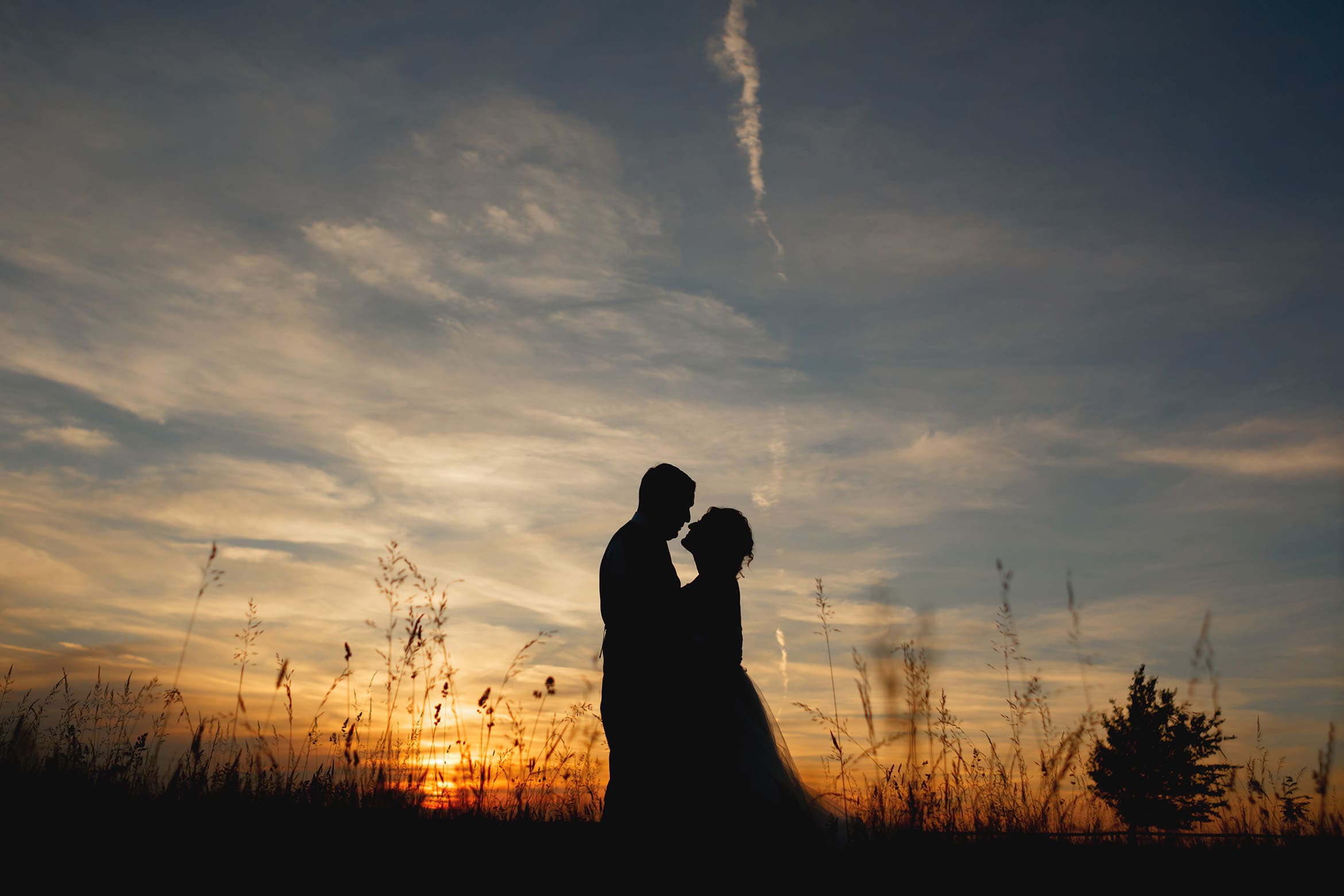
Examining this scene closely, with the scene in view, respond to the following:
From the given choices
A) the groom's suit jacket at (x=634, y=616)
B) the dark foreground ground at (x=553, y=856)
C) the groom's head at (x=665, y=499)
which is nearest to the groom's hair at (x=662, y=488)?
the groom's head at (x=665, y=499)

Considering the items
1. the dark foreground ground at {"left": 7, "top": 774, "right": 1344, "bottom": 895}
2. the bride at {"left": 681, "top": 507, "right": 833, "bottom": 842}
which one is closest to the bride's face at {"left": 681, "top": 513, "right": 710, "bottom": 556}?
the bride at {"left": 681, "top": 507, "right": 833, "bottom": 842}

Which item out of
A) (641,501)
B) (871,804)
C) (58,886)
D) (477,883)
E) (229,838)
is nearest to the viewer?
(58,886)

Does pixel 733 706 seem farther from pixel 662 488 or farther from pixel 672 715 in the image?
pixel 662 488

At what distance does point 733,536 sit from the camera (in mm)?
4320

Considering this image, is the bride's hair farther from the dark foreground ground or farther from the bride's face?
the dark foreground ground

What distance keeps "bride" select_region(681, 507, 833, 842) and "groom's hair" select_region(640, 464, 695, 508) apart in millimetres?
524

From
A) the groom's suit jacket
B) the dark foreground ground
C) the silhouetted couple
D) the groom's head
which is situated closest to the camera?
the dark foreground ground

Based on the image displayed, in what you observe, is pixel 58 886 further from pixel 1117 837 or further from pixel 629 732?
pixel 1117 837

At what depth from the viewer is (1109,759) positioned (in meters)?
5.55

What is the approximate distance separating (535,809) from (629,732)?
147 centimetres

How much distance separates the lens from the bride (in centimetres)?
355

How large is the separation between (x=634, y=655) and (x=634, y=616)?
21 centimetres

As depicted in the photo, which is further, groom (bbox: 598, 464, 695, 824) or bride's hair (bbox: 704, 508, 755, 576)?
bride's hair (bbox: 704, 508, 755, 576)

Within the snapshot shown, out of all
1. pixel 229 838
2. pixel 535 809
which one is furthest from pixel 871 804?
pixel 229 838
